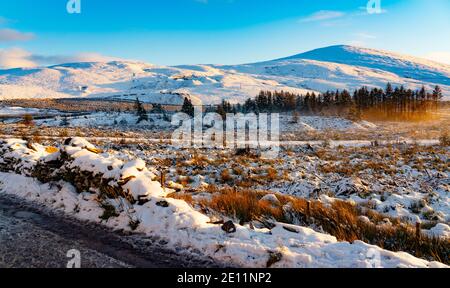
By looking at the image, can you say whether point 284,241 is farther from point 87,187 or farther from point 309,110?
point 309,110

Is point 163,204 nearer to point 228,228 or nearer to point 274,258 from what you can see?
point 228,228

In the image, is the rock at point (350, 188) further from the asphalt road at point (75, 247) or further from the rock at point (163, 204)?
the asphalt road at point (75, 247)

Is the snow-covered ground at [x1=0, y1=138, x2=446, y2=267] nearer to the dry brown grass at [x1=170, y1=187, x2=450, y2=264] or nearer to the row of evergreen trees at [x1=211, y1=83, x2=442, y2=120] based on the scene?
the dry brown grass at [x1=170, y1=187, x2=450, y2=264]

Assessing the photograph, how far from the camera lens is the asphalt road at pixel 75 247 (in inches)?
197

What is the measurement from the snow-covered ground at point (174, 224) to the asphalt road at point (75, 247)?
0.32 metres

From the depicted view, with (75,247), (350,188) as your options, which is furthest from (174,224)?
(350,188)

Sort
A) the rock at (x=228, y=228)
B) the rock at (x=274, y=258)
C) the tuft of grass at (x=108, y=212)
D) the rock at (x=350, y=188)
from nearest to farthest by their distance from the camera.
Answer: the rock at (x=274, y=258) → the rock at (x=228, y=228) → the tuft of grass at (x=108, y=212) → the rock at (x=350, y=188)

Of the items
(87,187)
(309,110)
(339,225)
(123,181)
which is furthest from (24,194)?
(309,110)

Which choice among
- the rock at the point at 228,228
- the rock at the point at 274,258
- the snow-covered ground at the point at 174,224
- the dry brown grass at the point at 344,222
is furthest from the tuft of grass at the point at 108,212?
the rock at the point at 274,258

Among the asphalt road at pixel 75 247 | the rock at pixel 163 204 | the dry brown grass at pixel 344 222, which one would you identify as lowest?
the dry brown grass at pixel 344 222

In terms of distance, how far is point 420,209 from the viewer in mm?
9977

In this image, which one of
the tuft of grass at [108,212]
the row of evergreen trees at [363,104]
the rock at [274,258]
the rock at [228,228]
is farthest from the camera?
the row of evergreen trees at [363,104]
